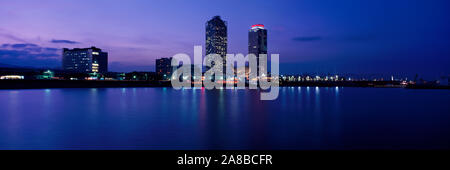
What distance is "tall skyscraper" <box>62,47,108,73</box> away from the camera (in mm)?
176875

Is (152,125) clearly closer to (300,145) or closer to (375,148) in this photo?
(300,145)

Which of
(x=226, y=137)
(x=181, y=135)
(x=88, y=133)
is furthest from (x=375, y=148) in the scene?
(x=88, y=133)

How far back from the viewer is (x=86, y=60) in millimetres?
183500

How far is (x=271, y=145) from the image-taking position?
9.30 metres

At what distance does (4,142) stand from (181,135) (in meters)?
6.30

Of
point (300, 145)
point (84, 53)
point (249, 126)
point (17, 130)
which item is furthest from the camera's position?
point (84, 53)

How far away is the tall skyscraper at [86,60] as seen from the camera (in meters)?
177

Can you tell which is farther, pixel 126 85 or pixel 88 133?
pixel 126 85
